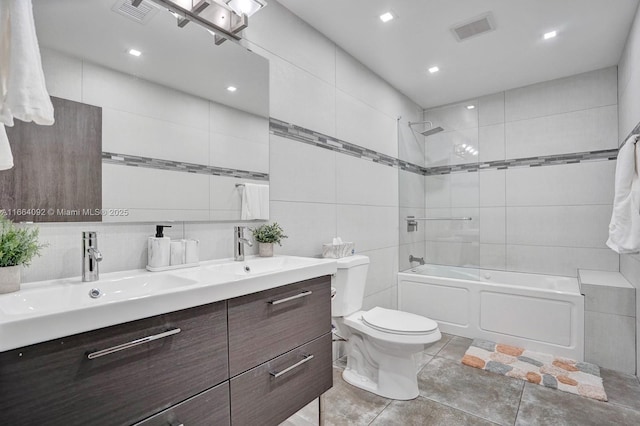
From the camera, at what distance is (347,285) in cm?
224

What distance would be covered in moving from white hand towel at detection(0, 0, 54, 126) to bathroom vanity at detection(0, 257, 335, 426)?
53cm

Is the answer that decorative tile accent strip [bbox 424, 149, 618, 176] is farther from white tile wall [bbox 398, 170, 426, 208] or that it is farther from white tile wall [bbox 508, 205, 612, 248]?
white tile wall [bbox 508, 205, 612, 248]

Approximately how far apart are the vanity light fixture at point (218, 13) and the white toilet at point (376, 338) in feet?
4.97

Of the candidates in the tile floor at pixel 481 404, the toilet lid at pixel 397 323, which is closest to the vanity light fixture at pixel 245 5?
the toilet lid at pixel 397 323

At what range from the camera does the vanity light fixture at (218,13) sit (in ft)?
5.22

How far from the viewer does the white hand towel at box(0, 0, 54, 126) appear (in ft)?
2.92

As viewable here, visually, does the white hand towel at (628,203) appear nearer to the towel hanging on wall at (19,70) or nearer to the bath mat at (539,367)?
the bath mat at (539,367)

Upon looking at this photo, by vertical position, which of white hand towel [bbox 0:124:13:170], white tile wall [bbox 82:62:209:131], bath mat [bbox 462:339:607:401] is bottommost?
bath mat [bbox 462:339:607:401]

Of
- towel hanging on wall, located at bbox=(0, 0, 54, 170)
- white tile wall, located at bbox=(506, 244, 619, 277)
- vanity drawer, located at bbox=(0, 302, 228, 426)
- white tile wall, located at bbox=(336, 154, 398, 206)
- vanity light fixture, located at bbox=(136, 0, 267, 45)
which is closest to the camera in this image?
vanity drawer, located at bbox=(0, 302, 228, 426)

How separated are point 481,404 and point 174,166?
7.31 ft

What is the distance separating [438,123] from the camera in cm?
357

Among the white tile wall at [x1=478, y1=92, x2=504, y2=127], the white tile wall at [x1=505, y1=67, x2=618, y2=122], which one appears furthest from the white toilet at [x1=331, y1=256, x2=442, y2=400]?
the white tile wall at [x1=505, y1=67, x2=618, y2=122]

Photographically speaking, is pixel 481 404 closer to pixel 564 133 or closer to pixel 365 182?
pixel 365 182

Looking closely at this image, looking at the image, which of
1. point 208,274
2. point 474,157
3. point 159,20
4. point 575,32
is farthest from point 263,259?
point 575,32
